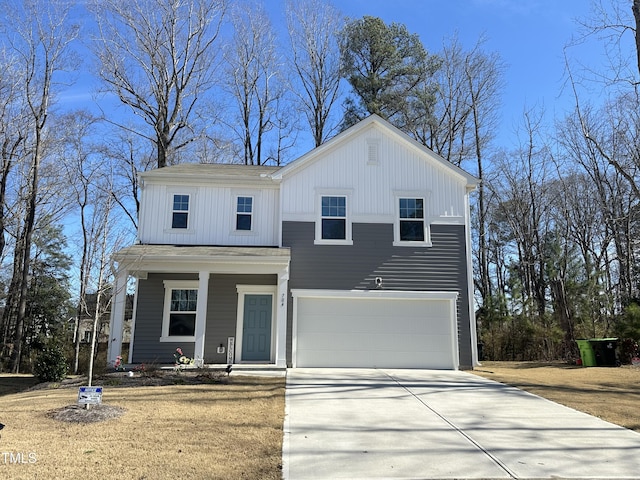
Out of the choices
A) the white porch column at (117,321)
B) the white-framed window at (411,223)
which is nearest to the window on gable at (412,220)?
the white-framed window at (411,223)

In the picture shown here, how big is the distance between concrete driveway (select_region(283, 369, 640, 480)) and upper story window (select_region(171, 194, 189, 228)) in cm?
723

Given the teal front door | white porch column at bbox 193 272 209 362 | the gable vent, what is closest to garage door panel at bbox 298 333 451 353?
the teal front door

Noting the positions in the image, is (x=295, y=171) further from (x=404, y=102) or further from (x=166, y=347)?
(x=404, y=102)

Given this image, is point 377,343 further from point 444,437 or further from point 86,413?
point 86,413

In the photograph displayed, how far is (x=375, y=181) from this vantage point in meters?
14.7

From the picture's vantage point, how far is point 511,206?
27.6m

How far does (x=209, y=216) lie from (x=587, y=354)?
13.1m

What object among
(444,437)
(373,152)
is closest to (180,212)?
(373,152)

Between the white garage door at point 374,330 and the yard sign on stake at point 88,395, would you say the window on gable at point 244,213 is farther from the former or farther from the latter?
the yard sign on stake at point 88,395

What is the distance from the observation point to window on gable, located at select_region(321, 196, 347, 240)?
14.2 metres

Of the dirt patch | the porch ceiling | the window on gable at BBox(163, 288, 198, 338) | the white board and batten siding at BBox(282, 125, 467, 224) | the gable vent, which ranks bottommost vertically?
the dirt patch

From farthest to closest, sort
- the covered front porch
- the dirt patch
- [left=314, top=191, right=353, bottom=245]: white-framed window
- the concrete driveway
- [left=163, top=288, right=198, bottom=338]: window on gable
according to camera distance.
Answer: [left=314, top=191, right=353, bottom=245]: white-framed window < [left=163, top=288, right=198, bottom=338]: window on gable < the covered front porch < the dirt patch < the concrete driveway

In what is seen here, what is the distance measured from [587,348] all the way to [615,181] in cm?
1526

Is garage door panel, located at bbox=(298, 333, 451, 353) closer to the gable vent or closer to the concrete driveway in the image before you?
the concrete driveway
